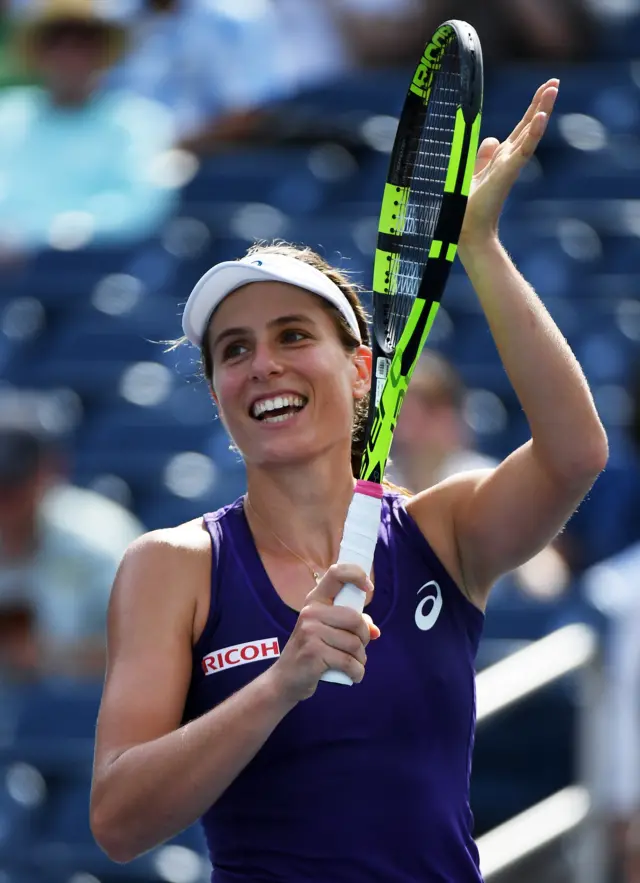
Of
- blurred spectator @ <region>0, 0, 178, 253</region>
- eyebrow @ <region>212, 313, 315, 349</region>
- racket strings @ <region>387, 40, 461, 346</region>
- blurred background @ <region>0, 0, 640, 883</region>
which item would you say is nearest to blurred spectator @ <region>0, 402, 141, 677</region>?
blurred background @ <region>0, 0, 640, 883</region>

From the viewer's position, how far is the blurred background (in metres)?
4.73

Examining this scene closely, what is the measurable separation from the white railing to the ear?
3.27 ft

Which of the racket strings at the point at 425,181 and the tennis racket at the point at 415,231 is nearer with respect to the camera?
the tennis racket at the point at 415,231

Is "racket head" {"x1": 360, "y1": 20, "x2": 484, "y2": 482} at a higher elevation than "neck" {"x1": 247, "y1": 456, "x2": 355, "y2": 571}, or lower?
higher

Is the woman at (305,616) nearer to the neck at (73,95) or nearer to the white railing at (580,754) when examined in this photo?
the white railing at (580,754)

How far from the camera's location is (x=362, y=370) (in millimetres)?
2379

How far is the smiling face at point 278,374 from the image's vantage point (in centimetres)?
218

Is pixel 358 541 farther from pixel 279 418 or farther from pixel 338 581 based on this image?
pixel 279 418

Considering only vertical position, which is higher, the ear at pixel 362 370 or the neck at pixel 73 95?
the neck at pixel 73 95

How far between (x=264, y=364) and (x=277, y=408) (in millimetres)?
67

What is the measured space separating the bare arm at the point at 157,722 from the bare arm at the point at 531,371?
46 centimetres

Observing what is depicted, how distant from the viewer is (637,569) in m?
4.29

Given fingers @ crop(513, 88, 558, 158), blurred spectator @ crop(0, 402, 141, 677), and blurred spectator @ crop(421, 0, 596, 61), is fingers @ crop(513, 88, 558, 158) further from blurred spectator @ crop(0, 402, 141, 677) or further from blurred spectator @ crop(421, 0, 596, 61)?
blurred spectator @ crop(421, 0, 596, 61)

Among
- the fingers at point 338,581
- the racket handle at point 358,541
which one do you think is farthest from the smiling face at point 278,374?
the fingers at point 338,581
